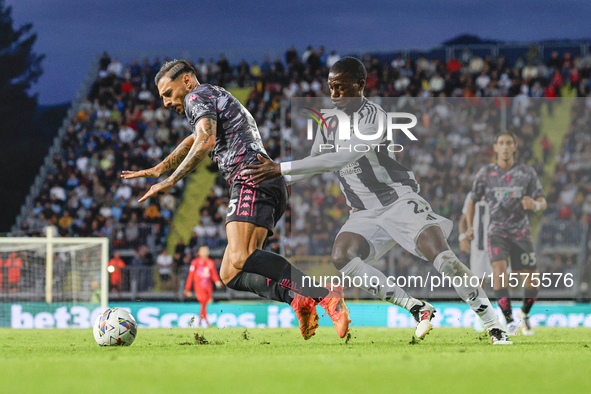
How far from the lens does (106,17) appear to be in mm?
72812

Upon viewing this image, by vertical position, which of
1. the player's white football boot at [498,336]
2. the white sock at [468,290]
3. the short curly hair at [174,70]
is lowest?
the player's white football boot at [498,336]

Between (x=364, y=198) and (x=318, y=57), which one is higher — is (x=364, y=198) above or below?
below

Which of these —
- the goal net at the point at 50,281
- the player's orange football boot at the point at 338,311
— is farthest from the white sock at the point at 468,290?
the goal net at the point at 50,281

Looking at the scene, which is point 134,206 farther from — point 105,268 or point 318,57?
point 318,57

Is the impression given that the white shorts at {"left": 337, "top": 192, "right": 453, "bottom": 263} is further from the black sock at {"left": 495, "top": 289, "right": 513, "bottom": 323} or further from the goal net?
the goal net

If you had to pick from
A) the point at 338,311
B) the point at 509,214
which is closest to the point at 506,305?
the point at 509,214

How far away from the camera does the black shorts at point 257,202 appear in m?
6.37

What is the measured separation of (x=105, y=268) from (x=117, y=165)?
31.9 ft

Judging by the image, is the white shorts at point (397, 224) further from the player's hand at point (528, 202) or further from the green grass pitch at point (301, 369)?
the player's hand at point (528, 202)

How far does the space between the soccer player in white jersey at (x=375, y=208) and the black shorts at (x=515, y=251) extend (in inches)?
87.0

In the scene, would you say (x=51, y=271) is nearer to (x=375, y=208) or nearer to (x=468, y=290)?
(x=375, y=208)

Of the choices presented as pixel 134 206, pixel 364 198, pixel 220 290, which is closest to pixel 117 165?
pixel 134 206

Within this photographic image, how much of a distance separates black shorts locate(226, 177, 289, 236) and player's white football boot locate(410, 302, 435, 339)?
5.05ft

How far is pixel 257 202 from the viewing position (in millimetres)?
6387
